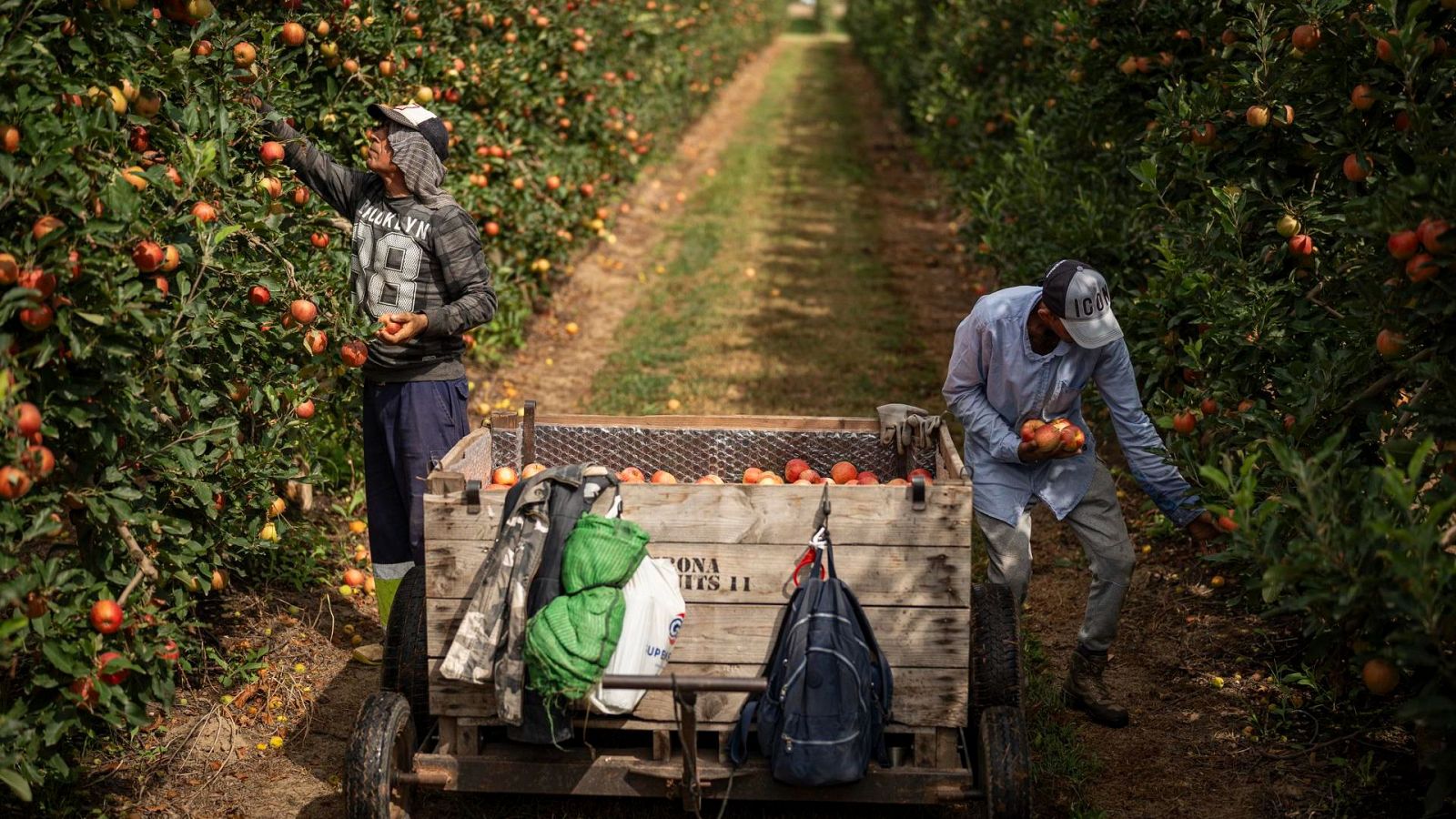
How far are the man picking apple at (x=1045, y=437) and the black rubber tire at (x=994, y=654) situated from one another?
287mm

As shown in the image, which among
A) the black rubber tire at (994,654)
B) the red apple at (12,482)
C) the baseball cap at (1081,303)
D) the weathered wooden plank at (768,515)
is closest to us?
the red apple at (12,482)

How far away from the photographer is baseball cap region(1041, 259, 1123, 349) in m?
4.26

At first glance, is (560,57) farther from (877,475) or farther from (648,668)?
(648,668)

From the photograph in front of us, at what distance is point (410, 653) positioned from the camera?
4215 mm

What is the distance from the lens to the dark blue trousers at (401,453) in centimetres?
501

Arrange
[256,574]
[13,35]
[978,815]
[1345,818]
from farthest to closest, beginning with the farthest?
[256,574], [1345,818], [978,815], [13,35]

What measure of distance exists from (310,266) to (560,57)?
17.3 ft

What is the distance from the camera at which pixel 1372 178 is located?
4.33 meters

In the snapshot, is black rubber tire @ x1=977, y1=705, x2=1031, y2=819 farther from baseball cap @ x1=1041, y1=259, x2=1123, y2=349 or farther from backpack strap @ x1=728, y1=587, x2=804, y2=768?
baseball cap @ x1=1041, y1=259, x2=1123, y2=349

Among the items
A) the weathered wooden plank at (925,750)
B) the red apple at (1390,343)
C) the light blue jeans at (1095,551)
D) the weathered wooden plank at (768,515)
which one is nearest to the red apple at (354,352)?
the weathered wooden plank at (768,515)

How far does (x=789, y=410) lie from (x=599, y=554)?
519cm

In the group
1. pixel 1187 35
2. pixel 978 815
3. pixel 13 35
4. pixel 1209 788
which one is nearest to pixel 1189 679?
pixel 1209 788

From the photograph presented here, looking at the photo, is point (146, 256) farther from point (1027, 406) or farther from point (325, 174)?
point (1027, 406)

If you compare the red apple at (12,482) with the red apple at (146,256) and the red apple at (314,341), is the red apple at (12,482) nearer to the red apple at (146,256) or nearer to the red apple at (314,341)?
the red apple at (146,256)
